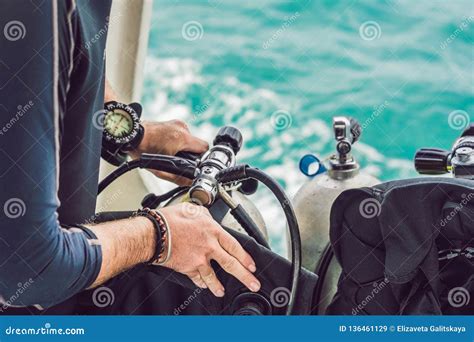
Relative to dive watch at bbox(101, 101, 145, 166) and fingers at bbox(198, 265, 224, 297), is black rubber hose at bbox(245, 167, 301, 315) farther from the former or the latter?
dive watch at bbox(101, 101, 145, 166)

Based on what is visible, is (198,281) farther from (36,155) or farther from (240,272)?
(36,155)

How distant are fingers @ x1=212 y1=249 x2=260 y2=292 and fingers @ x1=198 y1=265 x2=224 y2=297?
22 mm

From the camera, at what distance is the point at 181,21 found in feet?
20.8

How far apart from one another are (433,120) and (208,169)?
196 inches

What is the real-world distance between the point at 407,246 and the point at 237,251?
0.24 m

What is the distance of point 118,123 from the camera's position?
4.50 feet

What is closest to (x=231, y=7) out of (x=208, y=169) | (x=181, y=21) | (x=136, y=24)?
(x=181, y=21)

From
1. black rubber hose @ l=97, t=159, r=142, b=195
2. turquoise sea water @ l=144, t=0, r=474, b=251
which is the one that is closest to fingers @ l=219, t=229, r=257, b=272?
black rubber hose @ l=97, t=159, r=142, b=195

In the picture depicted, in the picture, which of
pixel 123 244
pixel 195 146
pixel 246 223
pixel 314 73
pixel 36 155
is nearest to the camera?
pixel 36 155

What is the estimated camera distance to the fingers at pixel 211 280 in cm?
101

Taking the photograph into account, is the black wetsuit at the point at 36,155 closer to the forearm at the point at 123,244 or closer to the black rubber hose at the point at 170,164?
the forearm at the point at 123,244

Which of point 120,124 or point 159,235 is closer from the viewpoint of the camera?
point 159,235

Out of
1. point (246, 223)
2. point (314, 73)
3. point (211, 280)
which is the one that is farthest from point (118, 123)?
point (314, 73)

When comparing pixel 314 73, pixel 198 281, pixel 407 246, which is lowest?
pixel 198 281
